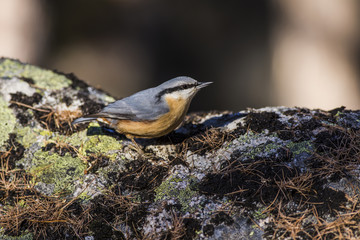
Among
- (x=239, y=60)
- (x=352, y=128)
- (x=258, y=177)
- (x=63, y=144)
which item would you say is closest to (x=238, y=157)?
(x=258, y=177)

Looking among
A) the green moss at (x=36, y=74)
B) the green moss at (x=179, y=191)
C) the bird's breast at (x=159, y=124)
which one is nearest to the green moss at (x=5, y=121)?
the green moss at (x=36, y=74)

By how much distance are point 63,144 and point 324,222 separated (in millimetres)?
2791

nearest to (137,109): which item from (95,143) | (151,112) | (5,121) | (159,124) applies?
(151,112)

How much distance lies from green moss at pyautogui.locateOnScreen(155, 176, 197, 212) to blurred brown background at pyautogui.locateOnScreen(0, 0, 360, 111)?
6.10m

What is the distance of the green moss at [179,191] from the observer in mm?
3013

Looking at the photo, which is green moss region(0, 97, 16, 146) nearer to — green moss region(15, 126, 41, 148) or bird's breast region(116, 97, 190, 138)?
green moss region(15, 126, 41, 148)

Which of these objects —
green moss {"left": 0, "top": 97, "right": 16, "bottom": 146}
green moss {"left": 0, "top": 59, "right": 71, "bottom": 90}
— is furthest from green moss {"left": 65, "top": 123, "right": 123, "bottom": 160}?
green moss {"left": 0, "top": 59, "right": 71, "bottom": 90}

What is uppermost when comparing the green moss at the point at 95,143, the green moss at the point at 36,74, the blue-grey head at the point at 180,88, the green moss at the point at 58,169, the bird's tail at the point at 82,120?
the green moss at the point at 36,74

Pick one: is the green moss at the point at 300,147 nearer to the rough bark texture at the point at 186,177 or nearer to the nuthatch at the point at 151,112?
the rough bark texture at the point at 186,177

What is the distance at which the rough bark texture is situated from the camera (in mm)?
2754

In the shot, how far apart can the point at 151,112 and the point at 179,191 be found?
127cm

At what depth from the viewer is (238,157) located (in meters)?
3.36

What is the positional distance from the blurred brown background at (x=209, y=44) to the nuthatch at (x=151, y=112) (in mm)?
4956

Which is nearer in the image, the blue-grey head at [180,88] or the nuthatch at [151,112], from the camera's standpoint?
the nuthatch at [151,112]
